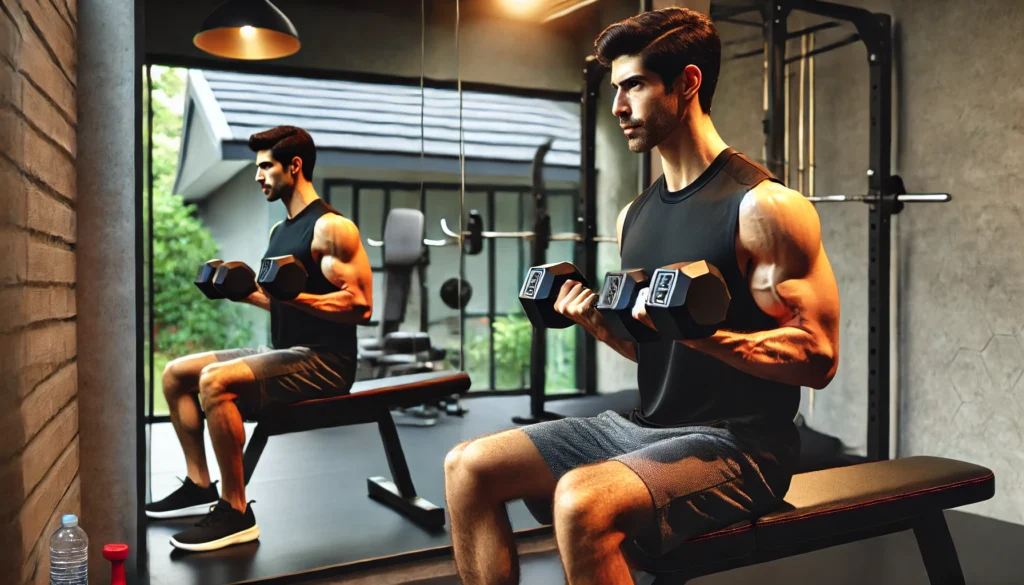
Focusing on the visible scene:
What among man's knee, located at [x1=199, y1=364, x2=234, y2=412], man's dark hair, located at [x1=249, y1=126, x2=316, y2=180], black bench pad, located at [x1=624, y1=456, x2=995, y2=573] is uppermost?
man's dark hair, located at [x1=249, y1=126, x2=316, y2=180]

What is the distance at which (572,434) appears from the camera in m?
1.97

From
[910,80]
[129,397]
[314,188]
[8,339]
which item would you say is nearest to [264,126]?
[314,188]

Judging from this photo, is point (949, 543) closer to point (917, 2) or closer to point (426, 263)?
point (426, 263)

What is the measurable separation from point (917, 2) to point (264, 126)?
267 centimetres

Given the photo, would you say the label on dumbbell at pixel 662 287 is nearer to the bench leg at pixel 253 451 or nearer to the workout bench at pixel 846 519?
the workout bench at pixel 846 519

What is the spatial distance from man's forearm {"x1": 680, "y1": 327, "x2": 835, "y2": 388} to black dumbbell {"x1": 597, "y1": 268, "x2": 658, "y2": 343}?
13 cm

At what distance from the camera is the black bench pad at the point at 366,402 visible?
2727mm

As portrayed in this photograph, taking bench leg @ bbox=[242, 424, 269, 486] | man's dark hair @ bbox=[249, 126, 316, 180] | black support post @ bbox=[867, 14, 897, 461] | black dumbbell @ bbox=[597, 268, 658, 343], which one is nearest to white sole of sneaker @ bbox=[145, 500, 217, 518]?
bench leg @ bbox=[242, 424, 269, 486]

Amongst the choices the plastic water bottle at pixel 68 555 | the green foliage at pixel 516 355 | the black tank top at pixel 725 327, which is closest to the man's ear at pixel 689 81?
the black tank top at pixel 725 327

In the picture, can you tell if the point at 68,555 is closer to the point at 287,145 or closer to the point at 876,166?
the point at 287,145

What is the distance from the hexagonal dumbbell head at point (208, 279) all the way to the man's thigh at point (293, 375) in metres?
0.20

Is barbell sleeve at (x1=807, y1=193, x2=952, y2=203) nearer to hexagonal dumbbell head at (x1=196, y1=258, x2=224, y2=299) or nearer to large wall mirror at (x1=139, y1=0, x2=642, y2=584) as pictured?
large wall mirror at (x1=139, y1=0, x2=642, y2=584)

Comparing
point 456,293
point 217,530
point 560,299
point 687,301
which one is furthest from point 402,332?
point 687,301

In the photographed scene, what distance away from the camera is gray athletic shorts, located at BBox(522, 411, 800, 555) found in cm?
172
